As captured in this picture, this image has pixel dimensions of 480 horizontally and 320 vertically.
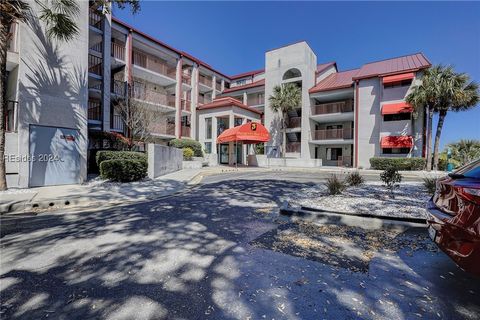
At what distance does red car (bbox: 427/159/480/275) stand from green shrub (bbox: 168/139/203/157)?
75.7ft

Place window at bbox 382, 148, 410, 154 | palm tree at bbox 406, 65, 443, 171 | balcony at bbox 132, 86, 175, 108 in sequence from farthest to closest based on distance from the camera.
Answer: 1. window at bbox 382, 148, 410, 154
2. balcony at bbox 132, 86, 175, 108
3. palm tree at bbox 406, 65, 443, 171

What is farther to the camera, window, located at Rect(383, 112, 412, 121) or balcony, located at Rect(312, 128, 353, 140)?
balcony, located at Rect(312, 128, 353, 140)

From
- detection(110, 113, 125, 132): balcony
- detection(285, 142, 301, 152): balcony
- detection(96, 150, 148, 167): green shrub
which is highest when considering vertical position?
detection(110, 113, 125, 132): balcony

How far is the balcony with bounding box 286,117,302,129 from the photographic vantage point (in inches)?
1183

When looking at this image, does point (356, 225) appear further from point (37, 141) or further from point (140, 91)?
point (140, 91)

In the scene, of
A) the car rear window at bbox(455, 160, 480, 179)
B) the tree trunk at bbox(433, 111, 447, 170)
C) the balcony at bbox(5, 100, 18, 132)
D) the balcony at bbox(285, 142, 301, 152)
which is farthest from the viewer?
the balcony at bbox(285, 142, 301, 152)

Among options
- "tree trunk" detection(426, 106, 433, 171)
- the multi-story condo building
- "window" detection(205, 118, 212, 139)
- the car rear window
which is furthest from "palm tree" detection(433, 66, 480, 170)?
the car rear window

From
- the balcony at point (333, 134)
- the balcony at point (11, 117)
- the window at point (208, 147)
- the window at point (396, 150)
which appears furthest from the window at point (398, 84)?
the balcony at point (11, 117)

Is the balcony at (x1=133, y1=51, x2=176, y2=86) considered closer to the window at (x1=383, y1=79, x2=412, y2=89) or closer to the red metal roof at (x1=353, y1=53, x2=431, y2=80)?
the red metal roof at (x1=353, y1=53, x2=431, y2=80)

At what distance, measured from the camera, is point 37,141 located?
9883 millimetres

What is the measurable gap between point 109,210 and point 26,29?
28.6ft

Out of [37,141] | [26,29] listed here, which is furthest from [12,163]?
[26,29]

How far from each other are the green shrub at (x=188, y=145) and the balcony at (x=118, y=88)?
6.43m

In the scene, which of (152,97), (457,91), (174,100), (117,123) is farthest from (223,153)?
(457,91)
